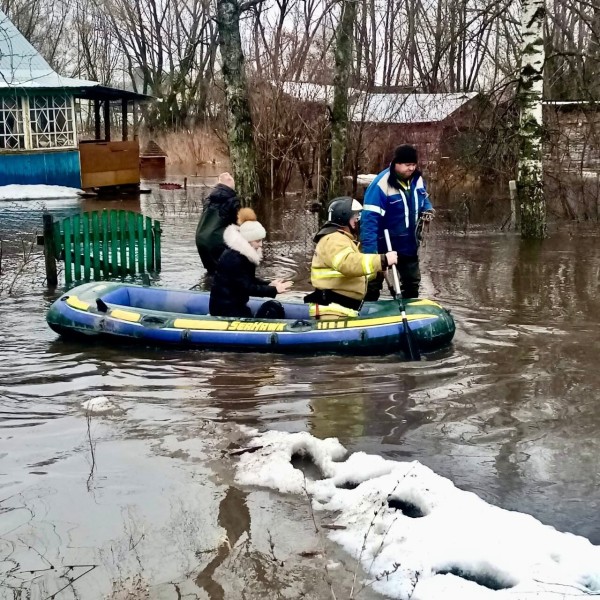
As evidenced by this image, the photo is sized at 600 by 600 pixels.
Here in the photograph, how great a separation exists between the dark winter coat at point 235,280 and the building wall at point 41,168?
16.3 metres

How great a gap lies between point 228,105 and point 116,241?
4509mm

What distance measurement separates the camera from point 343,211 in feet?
23.0

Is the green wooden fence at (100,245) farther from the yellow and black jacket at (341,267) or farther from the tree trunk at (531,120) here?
the tree trunk at (531,120)

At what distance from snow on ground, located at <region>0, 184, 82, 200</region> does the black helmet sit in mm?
16272

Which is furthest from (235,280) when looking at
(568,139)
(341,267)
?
(568,139)

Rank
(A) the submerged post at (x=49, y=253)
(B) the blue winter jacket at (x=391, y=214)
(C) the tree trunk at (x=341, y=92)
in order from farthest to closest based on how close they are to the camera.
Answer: (C) the tree trunk at (x=341, y=92) → (A) the submerged post at (x=49, y=253) → (B) the blue winter jacket at (x=391, y=214)

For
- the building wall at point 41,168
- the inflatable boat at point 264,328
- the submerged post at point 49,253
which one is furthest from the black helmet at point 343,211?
the building wall at point 41,168

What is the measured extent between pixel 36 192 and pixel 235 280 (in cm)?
1616

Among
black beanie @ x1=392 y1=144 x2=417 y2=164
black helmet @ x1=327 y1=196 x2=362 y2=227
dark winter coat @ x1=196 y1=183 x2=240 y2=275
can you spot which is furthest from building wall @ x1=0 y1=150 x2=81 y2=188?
black helmet @ x1=327 y1=196 x2=362 y2=227

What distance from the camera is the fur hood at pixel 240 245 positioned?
7285mm

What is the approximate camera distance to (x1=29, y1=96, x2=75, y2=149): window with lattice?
22.3 metres

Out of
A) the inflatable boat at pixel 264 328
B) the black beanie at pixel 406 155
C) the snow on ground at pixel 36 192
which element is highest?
the black beanie at pixel 406 155

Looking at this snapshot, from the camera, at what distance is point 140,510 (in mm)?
4316

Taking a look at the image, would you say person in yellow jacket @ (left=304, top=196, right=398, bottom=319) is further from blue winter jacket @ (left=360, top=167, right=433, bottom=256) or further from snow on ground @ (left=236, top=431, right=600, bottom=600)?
snow on ground @ (left=236, top=431, right=600, bottom=600)
